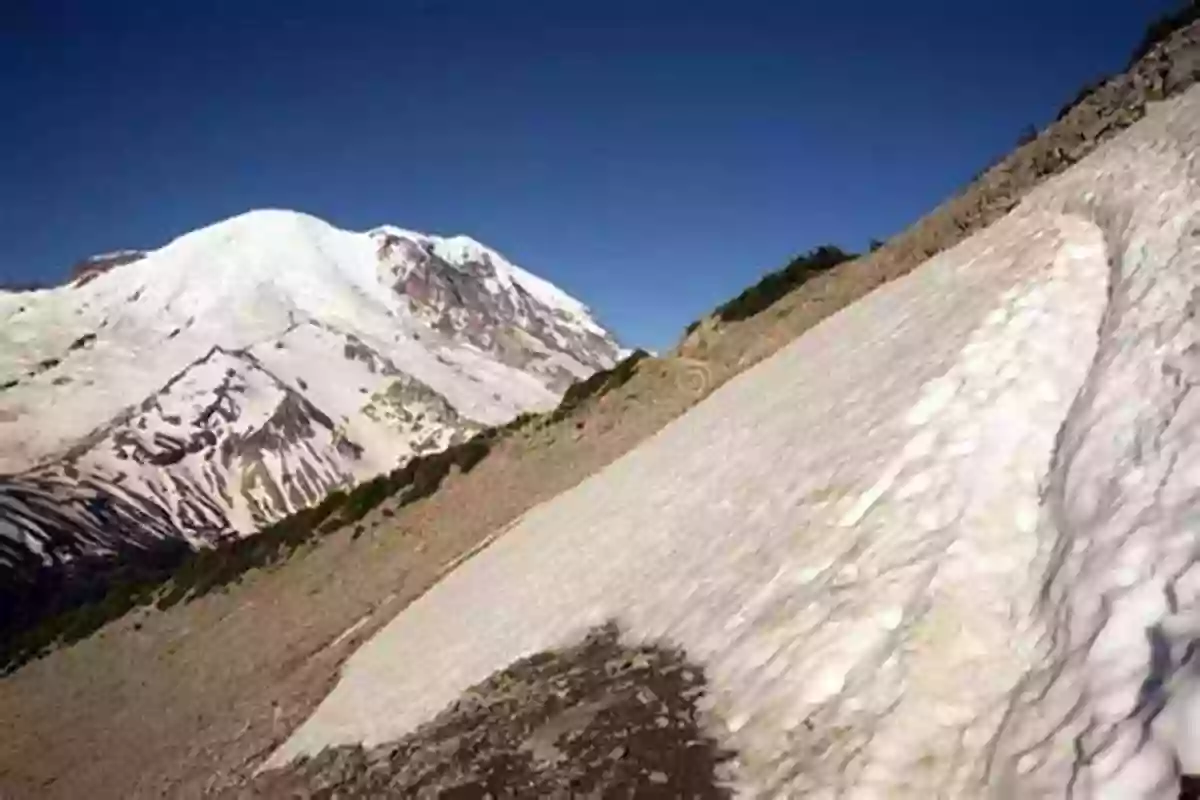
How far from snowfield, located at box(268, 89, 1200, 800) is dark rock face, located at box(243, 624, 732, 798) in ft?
1.57

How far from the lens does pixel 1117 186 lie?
1498 centimetres

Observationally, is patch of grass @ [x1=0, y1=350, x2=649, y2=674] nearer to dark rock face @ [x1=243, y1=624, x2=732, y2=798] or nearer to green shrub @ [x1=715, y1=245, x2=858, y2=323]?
green shrub @ [x1=715, y1=245, x2=858, y2=323]

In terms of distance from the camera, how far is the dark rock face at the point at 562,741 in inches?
399

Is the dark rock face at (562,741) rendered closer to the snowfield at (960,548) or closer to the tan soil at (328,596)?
the snowfield at (960,548)

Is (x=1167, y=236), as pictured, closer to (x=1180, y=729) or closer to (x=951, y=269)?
(x=951, y=269)

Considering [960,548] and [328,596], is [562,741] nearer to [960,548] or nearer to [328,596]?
[960,548]

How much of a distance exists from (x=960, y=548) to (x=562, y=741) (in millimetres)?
5163

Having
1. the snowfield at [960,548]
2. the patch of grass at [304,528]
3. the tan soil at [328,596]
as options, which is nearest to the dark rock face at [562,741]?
the snowfield at [960,548]

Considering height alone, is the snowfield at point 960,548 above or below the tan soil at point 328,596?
below

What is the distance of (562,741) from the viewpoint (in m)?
11.5

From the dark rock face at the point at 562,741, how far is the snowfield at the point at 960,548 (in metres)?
0.48

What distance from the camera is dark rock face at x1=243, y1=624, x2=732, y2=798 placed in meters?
10.1

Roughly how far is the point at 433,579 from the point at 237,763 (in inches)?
285

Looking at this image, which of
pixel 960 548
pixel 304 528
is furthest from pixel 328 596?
pixel 960 548
